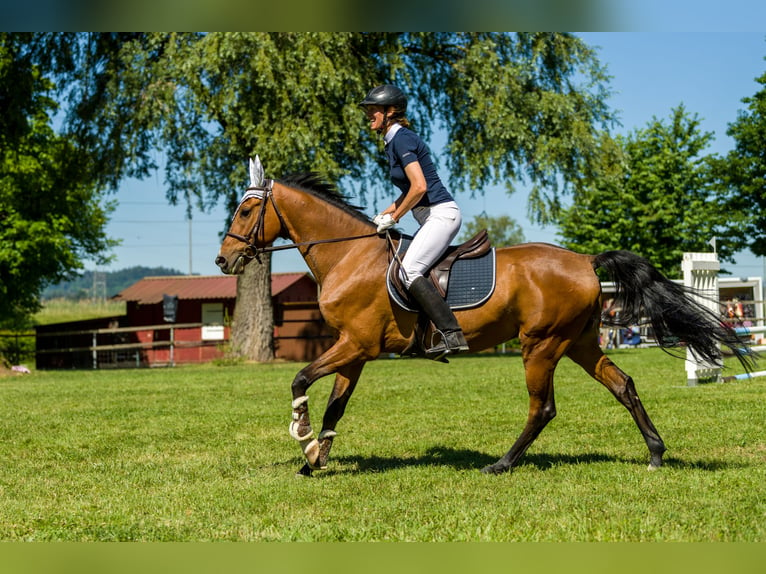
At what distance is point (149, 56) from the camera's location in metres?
24.8

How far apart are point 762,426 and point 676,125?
44.3 meters

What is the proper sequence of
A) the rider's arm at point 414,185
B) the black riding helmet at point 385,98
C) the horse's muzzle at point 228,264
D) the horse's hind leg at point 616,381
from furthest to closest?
the horse's muzzle at point 228,264
the horse's hind leg at point 616,381
the black riding helmet at point 385,98
the rider's arm at point 414,185

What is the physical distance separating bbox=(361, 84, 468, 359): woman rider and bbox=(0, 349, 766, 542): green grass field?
1.30m

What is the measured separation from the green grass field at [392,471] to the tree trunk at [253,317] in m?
12.8

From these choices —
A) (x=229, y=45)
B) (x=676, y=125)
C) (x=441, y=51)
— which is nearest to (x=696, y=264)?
(x=229, y=45)

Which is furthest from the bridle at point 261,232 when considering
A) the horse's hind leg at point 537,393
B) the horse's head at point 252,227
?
the horse's hind leg at point 537,393

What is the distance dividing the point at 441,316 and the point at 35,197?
25.8m

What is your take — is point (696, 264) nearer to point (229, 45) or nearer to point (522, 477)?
point (522, 477)

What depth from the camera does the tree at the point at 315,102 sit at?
74.8 ft

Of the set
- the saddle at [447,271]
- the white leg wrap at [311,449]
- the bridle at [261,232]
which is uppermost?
the bridle at [261,232]

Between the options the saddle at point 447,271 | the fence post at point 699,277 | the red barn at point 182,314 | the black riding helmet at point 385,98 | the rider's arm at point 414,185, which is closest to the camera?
the rider's arm at point 414,185

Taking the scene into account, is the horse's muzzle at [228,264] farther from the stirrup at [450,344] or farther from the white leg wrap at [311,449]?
the stirrup at [450,344]

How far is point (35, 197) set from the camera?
28.9 m

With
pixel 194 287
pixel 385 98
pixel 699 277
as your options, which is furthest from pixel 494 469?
pixel 194 287
